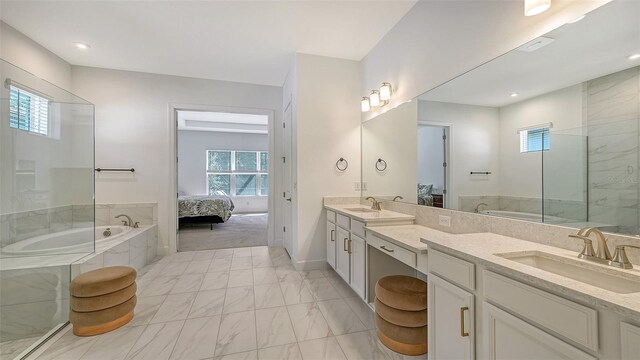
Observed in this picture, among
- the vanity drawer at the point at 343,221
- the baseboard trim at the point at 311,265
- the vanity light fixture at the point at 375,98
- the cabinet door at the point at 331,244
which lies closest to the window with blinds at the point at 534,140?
the vanity drawer at the point at 343,221

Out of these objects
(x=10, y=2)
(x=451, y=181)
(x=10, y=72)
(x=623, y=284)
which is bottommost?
(x=623, y=284)

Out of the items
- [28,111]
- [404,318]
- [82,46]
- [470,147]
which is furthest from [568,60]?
[82,46]

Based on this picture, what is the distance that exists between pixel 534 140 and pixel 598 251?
65 centimetres

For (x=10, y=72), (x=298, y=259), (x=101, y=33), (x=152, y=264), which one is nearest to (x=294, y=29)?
(x=101, y=33)

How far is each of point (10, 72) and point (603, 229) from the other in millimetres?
4058

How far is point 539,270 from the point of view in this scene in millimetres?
953

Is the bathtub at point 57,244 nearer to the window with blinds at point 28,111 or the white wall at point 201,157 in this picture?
the window with blinds at point 28,111

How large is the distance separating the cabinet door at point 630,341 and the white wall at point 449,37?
53.5 inches

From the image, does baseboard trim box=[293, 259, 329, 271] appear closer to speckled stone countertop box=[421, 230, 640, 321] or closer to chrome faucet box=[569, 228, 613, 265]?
speckled stone countertop box=[421, 230, 640, 321]

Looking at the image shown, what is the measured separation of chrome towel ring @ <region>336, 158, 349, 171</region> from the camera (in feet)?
11.1

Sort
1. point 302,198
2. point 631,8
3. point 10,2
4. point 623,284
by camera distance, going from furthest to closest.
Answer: point 302,198 < point 10,2 < point 631,8 < point 623,284

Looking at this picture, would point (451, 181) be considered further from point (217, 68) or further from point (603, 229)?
point (217, 68)

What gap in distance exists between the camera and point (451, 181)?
2.05 meters

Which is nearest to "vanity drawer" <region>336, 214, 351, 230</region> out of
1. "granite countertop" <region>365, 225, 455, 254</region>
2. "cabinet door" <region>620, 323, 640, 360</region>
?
"granite countertop" <region>365, 225, 455, 254</region>
